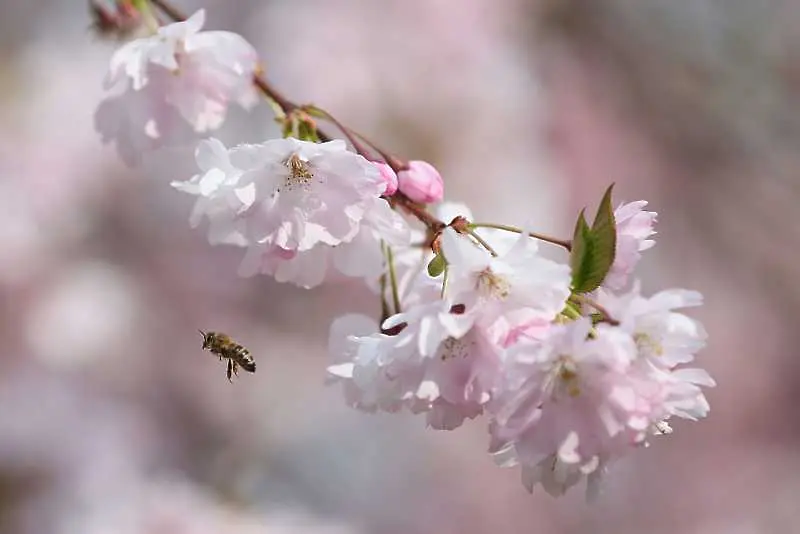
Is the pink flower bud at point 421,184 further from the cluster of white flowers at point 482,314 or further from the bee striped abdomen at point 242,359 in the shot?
the bee striped abdomen at point 242,359

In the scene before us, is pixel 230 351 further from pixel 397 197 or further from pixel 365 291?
pixel 365 291

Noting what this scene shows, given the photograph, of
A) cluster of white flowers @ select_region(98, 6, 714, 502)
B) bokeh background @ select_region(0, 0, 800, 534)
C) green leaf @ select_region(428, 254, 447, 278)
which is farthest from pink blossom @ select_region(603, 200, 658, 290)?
bokeh background @ select_region(0, 0, 800, 534)

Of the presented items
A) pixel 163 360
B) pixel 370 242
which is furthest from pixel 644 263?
pixel 370 242

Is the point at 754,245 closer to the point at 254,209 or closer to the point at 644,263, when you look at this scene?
the point at 644,263

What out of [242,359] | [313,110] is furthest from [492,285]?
[242,359]

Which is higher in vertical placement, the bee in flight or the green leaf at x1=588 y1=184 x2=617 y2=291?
the bee in flight

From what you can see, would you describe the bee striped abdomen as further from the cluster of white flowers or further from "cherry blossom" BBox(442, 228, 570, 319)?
"cherry blossom" BBox(442, 228, 570, 319)
